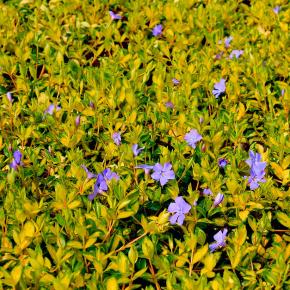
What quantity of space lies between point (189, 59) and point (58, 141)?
114cm

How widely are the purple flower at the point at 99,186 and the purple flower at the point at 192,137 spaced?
1.74 feet

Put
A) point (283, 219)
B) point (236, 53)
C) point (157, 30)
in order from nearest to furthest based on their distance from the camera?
point (283, 219), point (236, 53), point (157, 30)

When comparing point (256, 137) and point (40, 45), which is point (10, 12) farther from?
point (256, 137)

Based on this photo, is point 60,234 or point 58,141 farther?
point 58,141

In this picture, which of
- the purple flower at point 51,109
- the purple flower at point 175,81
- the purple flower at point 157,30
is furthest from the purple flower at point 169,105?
the purple flower at point 157,30

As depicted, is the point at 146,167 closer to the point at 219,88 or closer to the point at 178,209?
the point at 178,209

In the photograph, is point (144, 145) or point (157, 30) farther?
point (157, 30)

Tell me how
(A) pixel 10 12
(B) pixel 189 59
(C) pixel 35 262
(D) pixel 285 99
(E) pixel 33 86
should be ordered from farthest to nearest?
(A) pixel 10 12 → (B) pixel 189 59 → (E) pixel 33 86 → (D) pixel 285 99 → (C) pixel 35 262

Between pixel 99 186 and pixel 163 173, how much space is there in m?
0.28

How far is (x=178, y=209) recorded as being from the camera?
2373mm

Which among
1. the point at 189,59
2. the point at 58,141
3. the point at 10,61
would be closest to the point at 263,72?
the point at 189,59

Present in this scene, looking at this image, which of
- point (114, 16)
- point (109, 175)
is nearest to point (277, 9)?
point (114, 16)

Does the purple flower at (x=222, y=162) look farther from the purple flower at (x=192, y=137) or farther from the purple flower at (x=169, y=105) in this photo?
the purple flower at (x=169, y=105)

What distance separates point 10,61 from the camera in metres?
3.39
